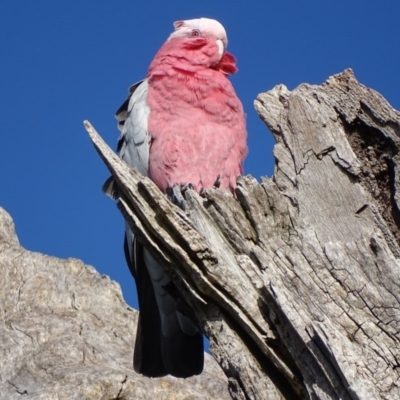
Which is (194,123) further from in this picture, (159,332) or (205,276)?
(205,276)

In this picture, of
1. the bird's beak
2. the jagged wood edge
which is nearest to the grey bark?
the jagged wood edge

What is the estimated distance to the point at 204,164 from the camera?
6094 millimetres

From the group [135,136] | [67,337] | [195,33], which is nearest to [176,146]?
[135,136]

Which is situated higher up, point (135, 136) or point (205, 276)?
point (135, 136)

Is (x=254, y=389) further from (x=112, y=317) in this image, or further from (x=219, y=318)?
(x=112, y=317)

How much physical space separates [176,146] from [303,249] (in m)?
2.20

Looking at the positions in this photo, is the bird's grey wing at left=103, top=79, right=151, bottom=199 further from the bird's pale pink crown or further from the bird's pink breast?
the bird's pale pink crown

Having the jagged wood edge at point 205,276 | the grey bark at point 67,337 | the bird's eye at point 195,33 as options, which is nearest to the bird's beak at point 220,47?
the bird's eye at point 195,33

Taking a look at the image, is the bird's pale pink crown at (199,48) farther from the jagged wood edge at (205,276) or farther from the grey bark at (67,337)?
the jagged wood edge at (205,276)

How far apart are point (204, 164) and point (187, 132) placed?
0.28 m

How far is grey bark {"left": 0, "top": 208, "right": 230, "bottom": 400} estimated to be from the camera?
20.7ft

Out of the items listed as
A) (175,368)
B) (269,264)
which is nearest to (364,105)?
(269,264)

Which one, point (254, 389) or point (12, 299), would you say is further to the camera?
point (12, 299)

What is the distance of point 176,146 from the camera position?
609 cm
